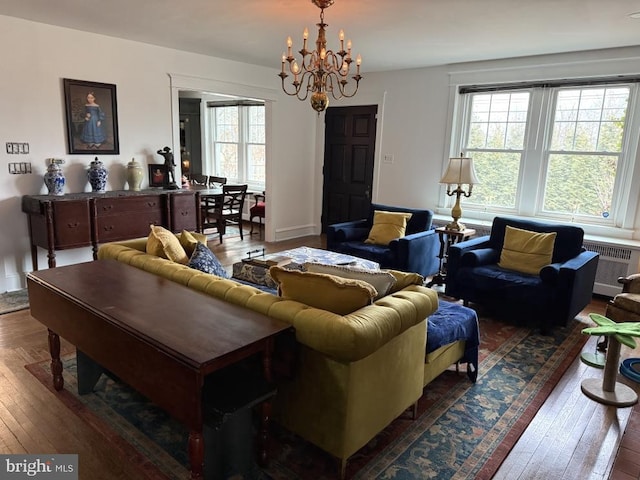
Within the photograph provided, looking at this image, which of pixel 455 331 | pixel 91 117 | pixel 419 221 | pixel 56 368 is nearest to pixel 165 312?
pixel 56 368

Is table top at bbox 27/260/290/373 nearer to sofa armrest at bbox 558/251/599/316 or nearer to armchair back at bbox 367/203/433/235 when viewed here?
sofa armrest at bbox 558/251/599/316

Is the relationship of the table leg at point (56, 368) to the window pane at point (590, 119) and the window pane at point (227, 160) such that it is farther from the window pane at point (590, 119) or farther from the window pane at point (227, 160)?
the window pane at point (227, 160)

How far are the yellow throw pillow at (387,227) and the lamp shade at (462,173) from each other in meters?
0.72

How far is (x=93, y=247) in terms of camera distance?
4.43m

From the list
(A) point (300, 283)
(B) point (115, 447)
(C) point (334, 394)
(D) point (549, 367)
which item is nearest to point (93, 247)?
(B) point (115, 447)

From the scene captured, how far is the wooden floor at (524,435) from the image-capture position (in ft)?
6.93

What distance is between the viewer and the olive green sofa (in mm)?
1870

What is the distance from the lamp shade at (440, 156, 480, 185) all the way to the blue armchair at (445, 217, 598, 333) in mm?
518

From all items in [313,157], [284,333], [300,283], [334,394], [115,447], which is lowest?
[115,447]

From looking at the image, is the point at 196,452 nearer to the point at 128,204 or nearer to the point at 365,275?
the point at 365,275

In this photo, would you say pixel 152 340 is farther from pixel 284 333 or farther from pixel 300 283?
pixel 300 283

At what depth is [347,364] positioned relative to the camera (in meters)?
1.87

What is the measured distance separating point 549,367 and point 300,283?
6.98 ft

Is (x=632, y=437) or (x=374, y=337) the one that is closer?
(x=374, y=337)
